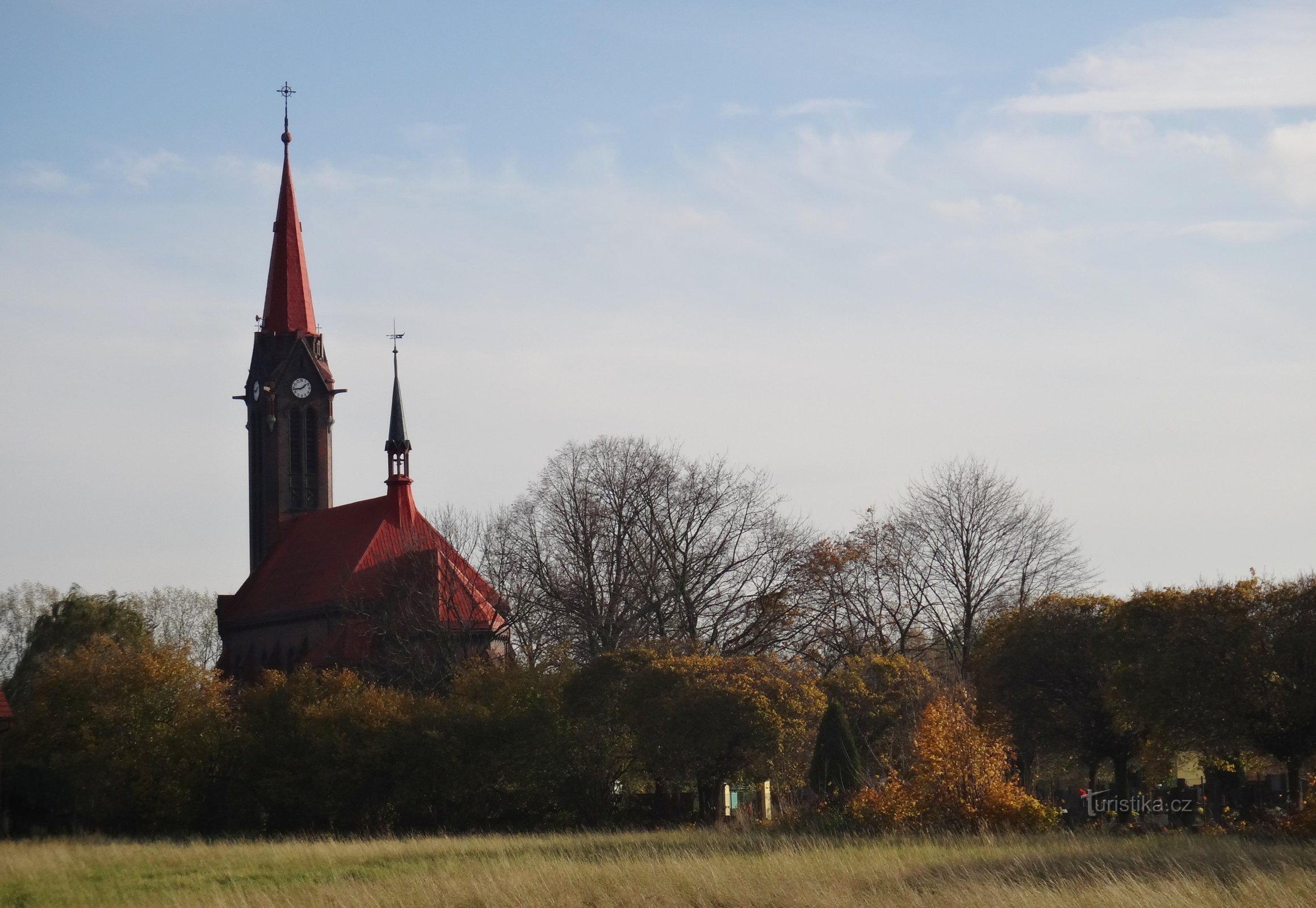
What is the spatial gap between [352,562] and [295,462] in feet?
40.6

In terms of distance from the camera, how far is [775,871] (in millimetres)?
19609

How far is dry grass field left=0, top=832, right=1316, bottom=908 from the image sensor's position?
1694 cm

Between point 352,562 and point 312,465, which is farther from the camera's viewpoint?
point 312,465

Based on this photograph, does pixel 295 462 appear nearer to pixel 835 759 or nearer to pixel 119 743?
pixel 119 743

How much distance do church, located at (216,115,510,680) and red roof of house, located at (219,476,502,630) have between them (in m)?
0.07

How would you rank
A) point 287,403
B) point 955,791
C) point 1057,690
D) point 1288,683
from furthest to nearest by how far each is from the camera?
point 287,403, point 1057,690, point 955,791, point 1288,683

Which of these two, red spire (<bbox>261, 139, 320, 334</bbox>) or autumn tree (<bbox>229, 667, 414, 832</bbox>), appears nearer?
autumn tree (<bbox>229, 667, 414, 832</bbox>)

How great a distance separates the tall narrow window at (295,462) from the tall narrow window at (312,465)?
243 mm

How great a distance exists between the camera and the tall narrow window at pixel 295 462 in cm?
7262

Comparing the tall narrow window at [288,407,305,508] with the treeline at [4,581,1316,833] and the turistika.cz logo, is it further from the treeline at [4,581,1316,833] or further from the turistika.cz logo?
the turistika.cz logo

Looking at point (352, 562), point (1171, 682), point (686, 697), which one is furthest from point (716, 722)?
point (352, 562)

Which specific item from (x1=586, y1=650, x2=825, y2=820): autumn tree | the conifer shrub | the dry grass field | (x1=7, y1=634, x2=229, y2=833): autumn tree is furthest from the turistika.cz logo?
(x1=7, y1=634, x2=229, y2=833): autumn tree

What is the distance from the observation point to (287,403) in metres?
72.4

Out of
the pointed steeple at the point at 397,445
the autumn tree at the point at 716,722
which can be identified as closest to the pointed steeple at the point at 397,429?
the pointed steeple at the point at 397,445
